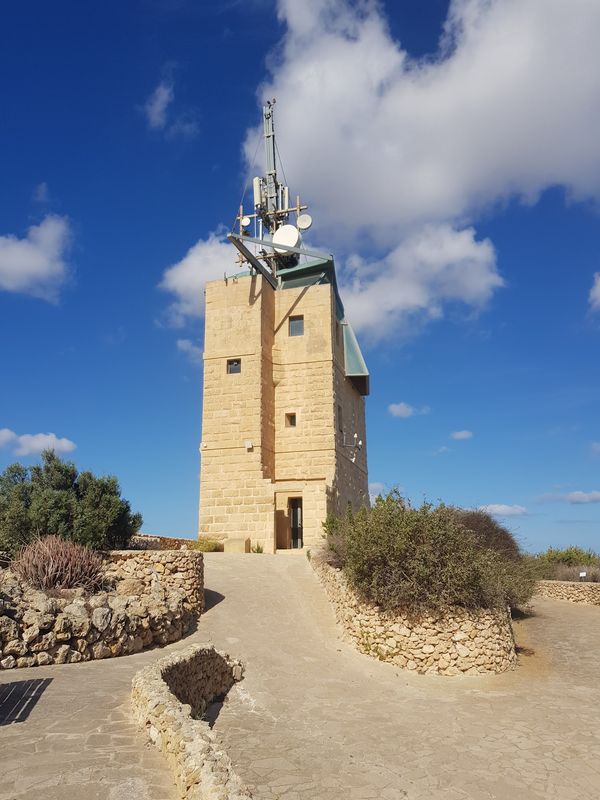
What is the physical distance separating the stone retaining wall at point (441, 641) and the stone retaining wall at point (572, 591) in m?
10.3

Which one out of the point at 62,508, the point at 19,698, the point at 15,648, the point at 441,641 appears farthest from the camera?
the point at 62,508

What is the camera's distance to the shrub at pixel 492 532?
58.9 feet

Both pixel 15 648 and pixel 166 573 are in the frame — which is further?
pixel 166 573

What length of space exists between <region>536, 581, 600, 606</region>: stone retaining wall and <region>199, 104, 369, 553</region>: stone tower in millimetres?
7704

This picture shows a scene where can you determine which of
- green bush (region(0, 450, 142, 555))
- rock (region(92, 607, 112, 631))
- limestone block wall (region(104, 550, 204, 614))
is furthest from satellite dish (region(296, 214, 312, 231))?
rock (region(92, 607, 112, 631))

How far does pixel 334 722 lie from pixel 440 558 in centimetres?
423

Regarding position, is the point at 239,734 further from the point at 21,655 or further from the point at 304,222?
the point at 304,222

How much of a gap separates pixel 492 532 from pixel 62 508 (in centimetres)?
1244

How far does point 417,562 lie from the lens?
10992 mm

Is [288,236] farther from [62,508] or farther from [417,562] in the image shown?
[417,562]

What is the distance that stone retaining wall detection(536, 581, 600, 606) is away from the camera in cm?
2047

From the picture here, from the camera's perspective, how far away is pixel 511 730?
7.61 m

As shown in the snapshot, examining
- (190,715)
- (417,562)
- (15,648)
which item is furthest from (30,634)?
(417,562)

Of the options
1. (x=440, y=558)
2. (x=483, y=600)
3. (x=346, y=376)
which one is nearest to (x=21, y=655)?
(x=440, y=558)
